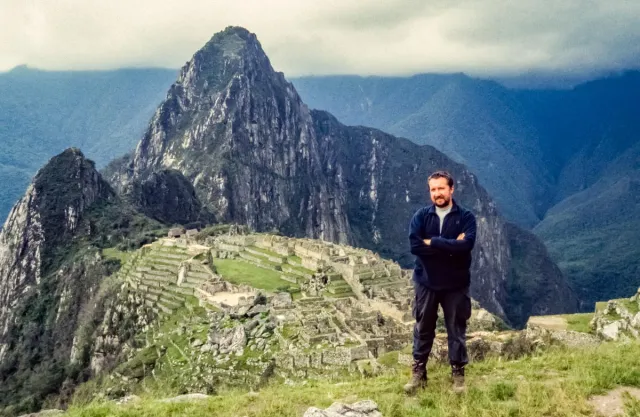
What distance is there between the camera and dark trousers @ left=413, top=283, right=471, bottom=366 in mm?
8516

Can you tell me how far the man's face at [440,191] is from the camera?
27.2ft

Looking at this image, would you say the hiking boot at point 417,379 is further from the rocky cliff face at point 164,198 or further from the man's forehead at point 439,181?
the rocky cliff face at point 164,198

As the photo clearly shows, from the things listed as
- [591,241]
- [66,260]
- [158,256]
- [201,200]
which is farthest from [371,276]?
[591,241]

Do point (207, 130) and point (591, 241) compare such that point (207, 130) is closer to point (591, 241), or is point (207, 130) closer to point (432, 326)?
point (591, 241)

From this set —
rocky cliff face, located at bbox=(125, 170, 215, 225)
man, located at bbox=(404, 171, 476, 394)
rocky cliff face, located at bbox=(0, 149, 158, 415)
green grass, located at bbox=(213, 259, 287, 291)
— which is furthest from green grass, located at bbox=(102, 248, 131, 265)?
man, located at bbox=(404, 171, 476, 394)

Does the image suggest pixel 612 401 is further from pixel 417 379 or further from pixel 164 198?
pixel 164 198

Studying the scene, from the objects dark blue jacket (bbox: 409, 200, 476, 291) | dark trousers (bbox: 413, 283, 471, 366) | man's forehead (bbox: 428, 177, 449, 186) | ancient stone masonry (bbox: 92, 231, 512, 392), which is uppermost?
man's forehead (bbox: 428, 177, 449, 186)

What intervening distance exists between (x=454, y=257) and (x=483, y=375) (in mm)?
2561

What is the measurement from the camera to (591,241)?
7825 inches

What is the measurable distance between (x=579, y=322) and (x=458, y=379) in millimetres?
14235

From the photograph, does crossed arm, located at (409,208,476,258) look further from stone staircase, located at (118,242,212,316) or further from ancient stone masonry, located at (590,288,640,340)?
stone staircase, located at (118,242,212,316)

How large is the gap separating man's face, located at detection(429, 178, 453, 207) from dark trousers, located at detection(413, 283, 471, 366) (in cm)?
141

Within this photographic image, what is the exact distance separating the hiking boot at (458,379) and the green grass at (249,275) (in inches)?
1450

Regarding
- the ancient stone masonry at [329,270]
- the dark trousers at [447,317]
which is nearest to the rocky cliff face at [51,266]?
the ancient stone masonry at [329,270]
